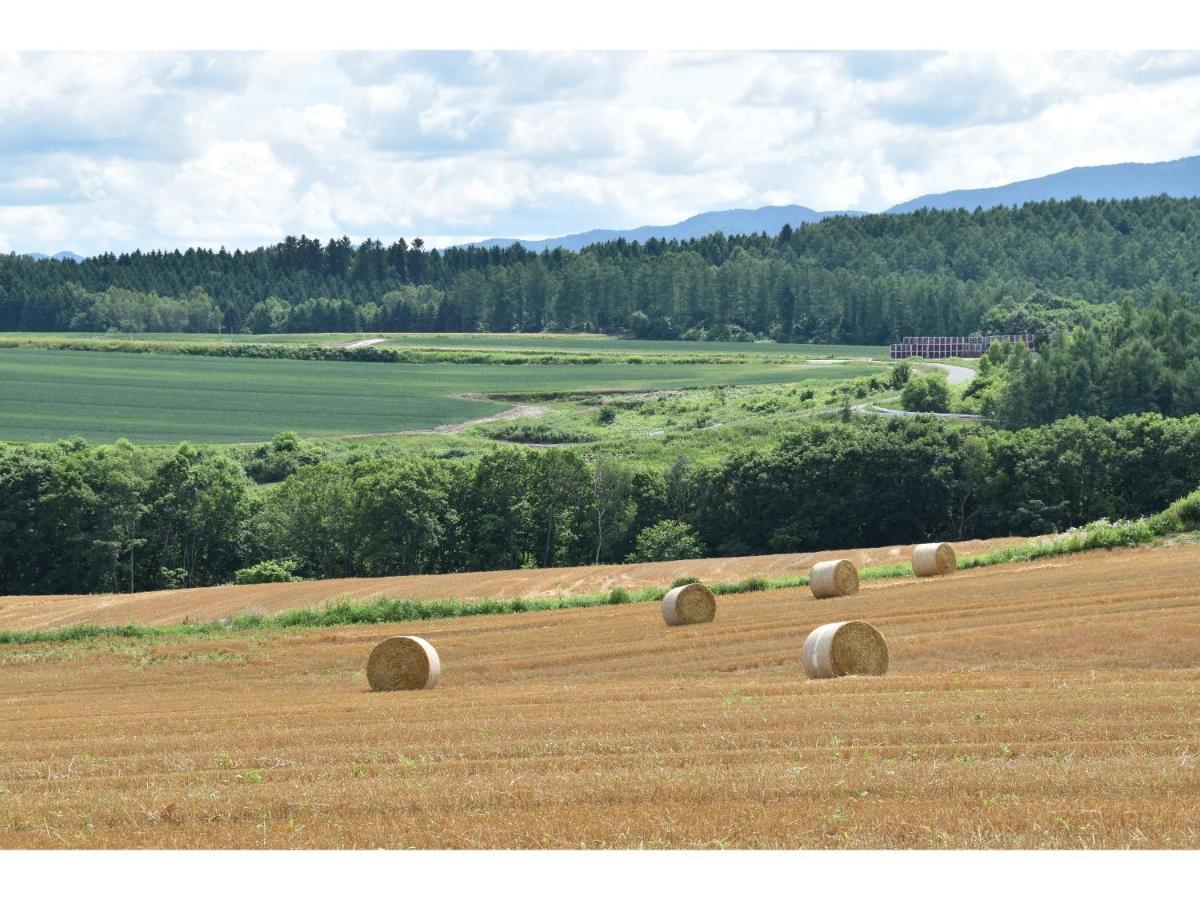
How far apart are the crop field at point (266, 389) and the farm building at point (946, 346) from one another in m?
25.1

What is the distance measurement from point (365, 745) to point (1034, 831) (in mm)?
8243

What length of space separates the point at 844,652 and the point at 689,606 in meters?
10.4

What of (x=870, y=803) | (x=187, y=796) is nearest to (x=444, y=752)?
(x=187, y=796)

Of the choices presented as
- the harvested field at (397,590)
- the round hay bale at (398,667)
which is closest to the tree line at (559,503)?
the harvested field at (397,590)

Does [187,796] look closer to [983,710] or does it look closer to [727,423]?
[983,710]

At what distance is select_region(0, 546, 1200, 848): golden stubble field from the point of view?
12109mm

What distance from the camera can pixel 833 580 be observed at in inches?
1410


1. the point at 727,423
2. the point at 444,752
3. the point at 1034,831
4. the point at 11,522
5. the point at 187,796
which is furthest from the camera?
the point at 727,423

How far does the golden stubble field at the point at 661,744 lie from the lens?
12.1 m

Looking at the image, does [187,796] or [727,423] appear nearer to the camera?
[187,796]

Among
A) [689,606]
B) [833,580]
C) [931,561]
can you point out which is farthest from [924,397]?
[689,606]

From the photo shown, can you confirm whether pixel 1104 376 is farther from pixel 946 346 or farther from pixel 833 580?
pixel 833 580

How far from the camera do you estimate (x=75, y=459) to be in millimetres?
74750

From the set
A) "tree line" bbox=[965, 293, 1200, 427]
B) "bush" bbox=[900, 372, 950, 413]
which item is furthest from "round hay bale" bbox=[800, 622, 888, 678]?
"bush" bbox=[900, 372, 950, 413]
